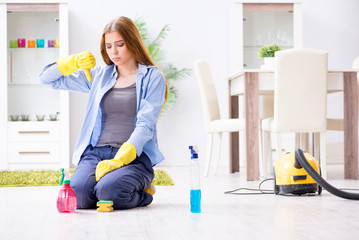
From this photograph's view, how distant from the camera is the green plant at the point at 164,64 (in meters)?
5.46

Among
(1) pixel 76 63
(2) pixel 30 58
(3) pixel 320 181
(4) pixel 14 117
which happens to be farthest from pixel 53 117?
(3) pixel 320 181

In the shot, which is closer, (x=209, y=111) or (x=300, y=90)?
(x=300, y=90)

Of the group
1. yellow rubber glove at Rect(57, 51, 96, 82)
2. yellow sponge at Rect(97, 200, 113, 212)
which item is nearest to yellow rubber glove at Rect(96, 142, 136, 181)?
yellow sponge at Rect(97, 200, 113, 212)

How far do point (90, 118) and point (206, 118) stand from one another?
196 centimetres

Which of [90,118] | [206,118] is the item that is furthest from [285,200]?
[206,118]

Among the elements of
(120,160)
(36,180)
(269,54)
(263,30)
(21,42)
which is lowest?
(36,180)

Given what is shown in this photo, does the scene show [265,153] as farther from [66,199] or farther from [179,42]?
[66,199]

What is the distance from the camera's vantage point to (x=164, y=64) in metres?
5.65

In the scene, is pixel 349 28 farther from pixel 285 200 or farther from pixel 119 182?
pixel 119 182

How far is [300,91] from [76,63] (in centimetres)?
175

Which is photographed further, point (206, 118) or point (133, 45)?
point (206, 118)

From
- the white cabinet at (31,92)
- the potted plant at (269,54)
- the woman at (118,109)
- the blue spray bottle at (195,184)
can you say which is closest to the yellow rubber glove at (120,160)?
the woman at (118,109)

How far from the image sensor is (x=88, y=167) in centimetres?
231

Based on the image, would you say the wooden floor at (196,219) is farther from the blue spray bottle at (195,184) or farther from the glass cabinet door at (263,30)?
the glass cabinet door at (263,30)
